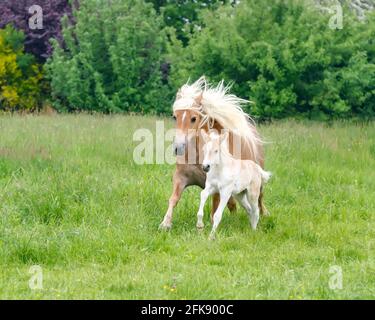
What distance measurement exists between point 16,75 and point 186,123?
17175 millimetres

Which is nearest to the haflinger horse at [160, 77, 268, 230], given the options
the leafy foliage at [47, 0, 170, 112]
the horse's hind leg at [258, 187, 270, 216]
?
the horse's hind leg at [258, 187, 270, 216]

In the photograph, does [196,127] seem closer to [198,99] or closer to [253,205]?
[198,99]

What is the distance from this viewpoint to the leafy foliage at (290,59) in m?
18.5

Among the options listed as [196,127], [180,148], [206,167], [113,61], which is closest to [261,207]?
[196,127]

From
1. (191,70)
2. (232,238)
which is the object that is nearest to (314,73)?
(191,70)

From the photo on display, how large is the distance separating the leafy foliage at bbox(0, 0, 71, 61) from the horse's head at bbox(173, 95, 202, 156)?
17.1 m

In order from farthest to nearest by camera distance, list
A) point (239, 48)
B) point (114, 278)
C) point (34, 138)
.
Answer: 1. point (239, 48)
2. point (34, 138)
3. point (114, 278)

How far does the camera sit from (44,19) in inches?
1005

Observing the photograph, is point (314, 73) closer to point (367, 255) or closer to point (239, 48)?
point (239, 48)

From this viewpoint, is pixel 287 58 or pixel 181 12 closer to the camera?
pixel 287 58

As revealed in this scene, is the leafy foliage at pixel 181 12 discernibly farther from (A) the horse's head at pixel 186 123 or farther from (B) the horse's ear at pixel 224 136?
(B) the horse's ear at pixel 224 136

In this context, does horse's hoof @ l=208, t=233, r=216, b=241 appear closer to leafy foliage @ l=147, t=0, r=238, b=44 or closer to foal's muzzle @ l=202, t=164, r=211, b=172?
foal's muzzle @ l=202, t=164, r=211, b=172

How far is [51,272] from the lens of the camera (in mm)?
7645
